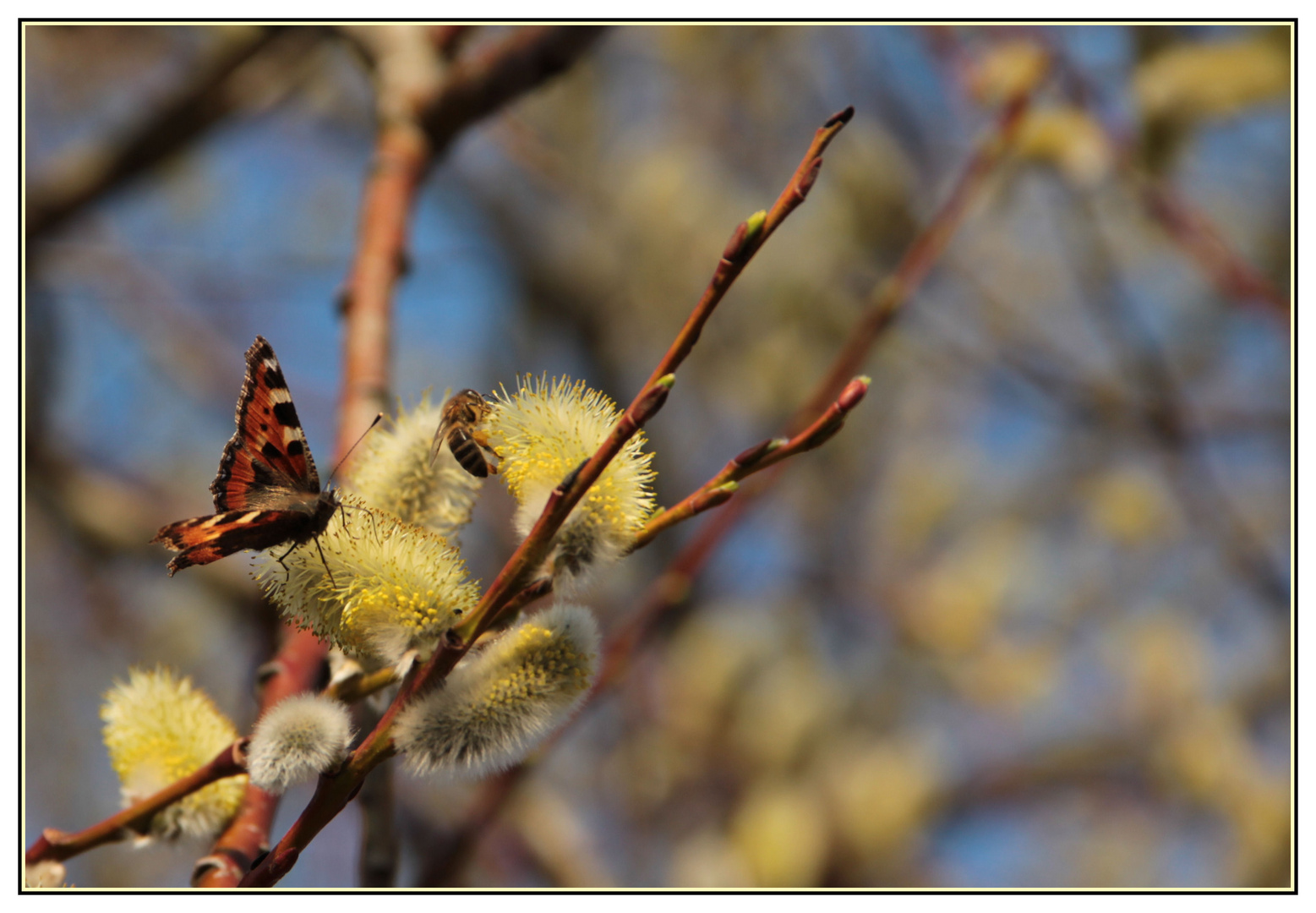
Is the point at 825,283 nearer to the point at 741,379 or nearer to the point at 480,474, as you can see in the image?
the point at 741,379

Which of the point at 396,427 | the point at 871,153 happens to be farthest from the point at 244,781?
the point at 871,153

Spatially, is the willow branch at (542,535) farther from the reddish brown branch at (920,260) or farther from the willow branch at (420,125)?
the reddish brown branch at (920,260)

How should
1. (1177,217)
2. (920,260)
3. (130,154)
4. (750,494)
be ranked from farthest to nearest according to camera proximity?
(130,154), (1177,217), (920,260), (750,494)

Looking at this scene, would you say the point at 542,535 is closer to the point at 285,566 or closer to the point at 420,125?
the point at 285,566

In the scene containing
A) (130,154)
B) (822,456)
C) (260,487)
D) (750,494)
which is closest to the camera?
(260,487)

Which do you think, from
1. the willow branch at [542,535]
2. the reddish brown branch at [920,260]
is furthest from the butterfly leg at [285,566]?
the reddish brown branch at [920,260]

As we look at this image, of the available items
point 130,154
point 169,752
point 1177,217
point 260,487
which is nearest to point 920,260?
point 1177,217
